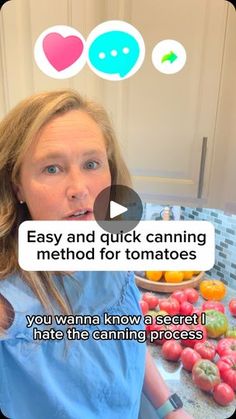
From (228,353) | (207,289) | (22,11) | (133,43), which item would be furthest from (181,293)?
(22,11)

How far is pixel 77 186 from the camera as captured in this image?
434mm

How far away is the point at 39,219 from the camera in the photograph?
46 cm

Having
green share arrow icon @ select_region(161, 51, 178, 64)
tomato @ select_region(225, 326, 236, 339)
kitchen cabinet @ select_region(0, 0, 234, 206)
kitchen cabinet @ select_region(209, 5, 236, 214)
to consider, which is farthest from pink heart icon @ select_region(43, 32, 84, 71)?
tomato @ select_region(225, 326, 236, 339)

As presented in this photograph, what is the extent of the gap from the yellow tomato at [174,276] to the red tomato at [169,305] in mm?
36

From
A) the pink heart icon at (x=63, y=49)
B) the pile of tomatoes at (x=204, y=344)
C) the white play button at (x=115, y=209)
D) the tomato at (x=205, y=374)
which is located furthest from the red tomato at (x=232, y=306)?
the pink heart icon at (x=63, y=49)

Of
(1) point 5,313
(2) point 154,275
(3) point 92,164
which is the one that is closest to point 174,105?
(3) point 92,164

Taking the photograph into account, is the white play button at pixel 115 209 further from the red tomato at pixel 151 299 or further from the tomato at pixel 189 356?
the tomato at pixel 189 356

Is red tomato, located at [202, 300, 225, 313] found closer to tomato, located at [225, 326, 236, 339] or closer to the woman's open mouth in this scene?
tomato, located at [225, 326, 236, 339]

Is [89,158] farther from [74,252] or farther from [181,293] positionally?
[181,293]

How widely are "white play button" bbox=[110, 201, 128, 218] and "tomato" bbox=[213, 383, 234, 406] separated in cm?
37

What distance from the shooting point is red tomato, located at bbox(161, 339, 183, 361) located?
0.52m

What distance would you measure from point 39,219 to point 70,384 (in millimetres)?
268

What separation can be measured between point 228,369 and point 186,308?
159mm

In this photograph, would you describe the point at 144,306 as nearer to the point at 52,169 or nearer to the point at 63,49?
the point at 52,169
